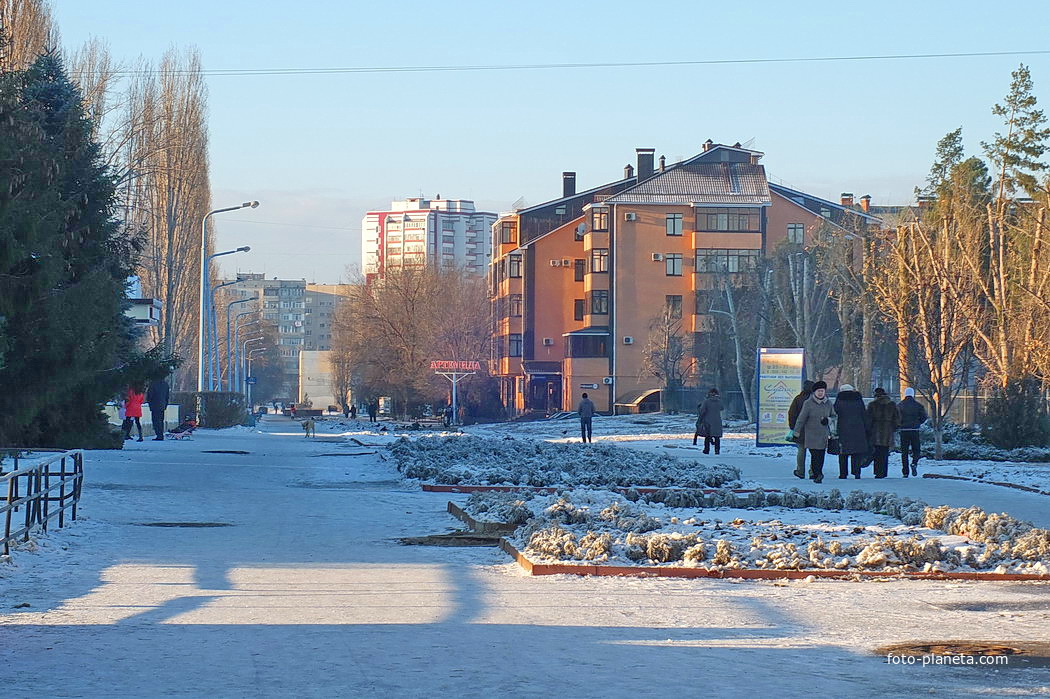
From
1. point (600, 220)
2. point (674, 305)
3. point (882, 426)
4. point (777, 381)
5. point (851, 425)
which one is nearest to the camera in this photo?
point (851, 425)

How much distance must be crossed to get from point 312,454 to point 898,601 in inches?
1037

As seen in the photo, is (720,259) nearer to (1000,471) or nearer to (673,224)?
(673,224)

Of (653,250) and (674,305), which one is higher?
(653,250)

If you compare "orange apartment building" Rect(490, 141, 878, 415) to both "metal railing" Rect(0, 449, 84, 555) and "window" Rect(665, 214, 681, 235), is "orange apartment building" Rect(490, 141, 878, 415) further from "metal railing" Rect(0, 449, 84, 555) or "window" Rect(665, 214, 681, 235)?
"metal railing" Rect(0, 449, 84, 555)

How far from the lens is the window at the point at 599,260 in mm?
89562

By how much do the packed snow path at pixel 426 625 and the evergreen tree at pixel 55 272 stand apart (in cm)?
653

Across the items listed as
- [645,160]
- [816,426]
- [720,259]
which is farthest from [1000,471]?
[645,160]

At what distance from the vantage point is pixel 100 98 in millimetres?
53188

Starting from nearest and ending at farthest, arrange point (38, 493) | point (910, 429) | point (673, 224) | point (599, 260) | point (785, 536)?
point (785, 536) → point (38, 493) → point (910, 429) → point (673, 224) → point (599, 260)

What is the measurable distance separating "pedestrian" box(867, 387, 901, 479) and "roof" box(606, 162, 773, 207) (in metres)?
60.1

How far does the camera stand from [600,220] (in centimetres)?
8956

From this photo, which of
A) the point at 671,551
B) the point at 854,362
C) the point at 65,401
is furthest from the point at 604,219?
the point at 671,551

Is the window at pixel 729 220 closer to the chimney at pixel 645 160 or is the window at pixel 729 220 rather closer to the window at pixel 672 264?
the window at pixel 672 264

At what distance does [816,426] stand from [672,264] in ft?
211
